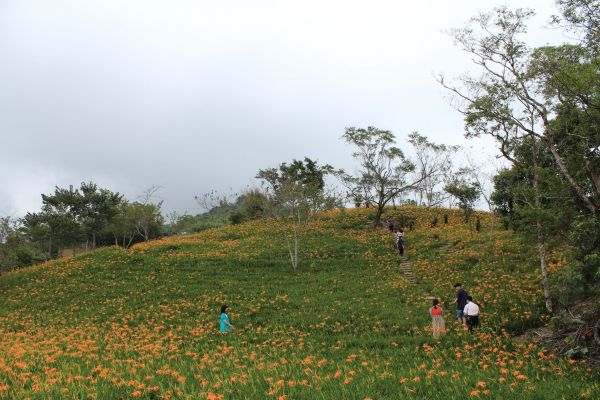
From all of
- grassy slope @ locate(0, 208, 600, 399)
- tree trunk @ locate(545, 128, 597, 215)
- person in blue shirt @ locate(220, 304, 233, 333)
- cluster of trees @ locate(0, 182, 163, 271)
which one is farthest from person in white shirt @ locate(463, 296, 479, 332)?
cluster of trees @ locate(0, 182, 163, 271)

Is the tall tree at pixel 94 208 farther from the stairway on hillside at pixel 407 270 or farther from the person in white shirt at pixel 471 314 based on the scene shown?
the person in white shirt at pixel 471 314

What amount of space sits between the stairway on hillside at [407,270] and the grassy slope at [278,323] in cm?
45

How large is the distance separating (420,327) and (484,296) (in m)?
4.45

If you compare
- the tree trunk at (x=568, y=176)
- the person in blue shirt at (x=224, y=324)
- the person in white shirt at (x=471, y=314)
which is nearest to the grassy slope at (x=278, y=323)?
the person in blue shirt at (x=224, y=324)

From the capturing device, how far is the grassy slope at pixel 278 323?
24.7 feet

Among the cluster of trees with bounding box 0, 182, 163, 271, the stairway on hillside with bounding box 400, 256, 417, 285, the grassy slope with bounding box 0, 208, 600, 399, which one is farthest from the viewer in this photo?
the cluster of trees with bounding box 0, 182, 163, 271

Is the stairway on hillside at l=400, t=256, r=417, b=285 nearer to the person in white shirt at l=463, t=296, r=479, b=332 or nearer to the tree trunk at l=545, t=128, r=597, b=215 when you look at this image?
the person in white shirt at l=463, t=296, r=479, b=332

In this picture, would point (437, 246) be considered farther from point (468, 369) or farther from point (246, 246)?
point (468, 369)

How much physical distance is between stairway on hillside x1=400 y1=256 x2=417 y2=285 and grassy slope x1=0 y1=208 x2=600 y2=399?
1.47 ft

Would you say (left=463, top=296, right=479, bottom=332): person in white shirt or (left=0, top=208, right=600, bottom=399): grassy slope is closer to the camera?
(left=0, top=208, right=600, bottom=399): grassy slope

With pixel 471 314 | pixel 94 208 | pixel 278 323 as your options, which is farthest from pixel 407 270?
pixel 94 208

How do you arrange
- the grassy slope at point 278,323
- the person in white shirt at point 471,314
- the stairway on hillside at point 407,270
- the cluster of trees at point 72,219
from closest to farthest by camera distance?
the grassy slope at point 278,323
the person in white shirt at point 471,314
the stairway on hillside at point 407,270
the cluster of trees at point 72,219

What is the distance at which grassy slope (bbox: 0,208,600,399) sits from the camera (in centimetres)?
754

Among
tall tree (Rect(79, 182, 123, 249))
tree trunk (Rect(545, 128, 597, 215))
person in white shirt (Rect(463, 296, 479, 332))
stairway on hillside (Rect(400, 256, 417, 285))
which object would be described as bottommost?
person in white shirt (Rect(463, 296, 479, 332))
